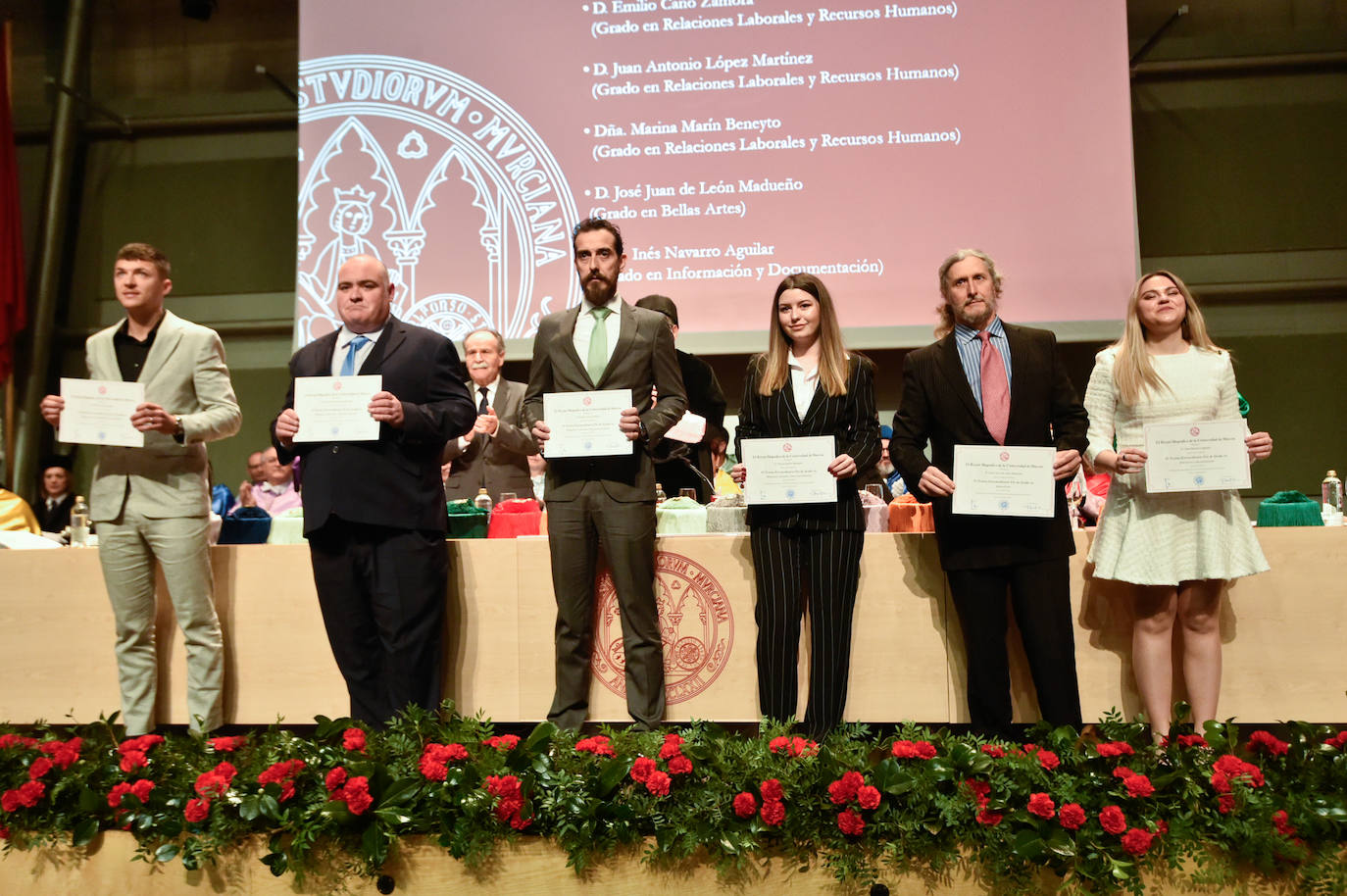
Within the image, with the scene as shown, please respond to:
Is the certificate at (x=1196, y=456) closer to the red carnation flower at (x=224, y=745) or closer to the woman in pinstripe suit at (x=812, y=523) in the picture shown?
the woman in pinstripe suit at (x=812, y=523)

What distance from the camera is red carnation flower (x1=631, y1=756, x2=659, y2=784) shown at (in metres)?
2.27

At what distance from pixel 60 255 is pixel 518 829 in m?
7.34

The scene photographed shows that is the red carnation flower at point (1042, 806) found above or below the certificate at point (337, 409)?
below

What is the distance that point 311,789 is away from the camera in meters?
2.33

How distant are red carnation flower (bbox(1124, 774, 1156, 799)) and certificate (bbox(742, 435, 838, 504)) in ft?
3.22

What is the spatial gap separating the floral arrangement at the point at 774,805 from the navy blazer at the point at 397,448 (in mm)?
661

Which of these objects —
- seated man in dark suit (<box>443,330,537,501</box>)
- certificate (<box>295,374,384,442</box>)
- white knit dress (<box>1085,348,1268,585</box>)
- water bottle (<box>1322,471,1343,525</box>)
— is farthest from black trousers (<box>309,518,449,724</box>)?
water bottle (<box>1322,471,1343,525</box>)

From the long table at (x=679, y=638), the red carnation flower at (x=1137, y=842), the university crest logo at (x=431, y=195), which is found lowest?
the red carnation flower at (x=1137, y=842)

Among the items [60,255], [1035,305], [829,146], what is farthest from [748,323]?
[60,255]

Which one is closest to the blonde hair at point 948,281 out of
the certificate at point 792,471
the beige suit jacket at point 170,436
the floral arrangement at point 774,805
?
the certificate at point 792,471

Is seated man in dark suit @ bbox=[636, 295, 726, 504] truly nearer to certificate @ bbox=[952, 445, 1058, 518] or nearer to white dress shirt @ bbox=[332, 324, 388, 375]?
white dress shirt @ bbox=[332, 324, 388, 375]

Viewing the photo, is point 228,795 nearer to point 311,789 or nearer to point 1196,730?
point 311,789

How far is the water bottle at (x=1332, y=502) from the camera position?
325 centimetres

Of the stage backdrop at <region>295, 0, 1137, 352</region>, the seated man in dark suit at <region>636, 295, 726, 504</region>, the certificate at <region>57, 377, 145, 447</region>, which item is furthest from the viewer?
the stage backdrop at <region>295, 0, 1137, 352</region>
